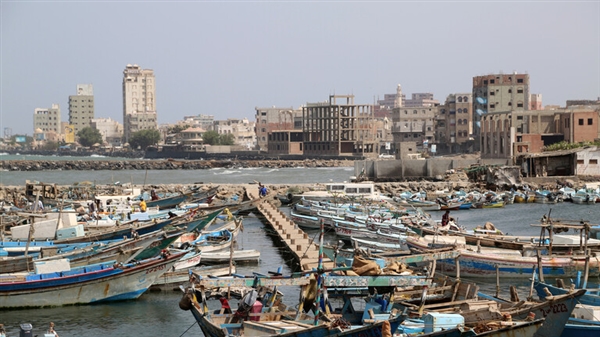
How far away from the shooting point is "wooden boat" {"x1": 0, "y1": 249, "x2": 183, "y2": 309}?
2219 cm

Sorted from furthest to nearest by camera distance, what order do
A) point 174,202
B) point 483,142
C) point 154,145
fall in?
point 154,145 → point 483,142 → point 174,202

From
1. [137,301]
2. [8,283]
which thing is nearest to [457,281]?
[137,301]

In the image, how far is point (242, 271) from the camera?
28.0 metres

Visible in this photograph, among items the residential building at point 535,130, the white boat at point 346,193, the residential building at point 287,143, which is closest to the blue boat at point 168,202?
the white boat at point 346,193

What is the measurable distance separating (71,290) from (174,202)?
2534 centimetres

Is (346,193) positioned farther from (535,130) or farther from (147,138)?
(147,138)

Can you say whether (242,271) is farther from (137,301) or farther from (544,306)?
(544,306)

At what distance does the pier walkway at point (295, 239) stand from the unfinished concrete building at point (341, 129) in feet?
292

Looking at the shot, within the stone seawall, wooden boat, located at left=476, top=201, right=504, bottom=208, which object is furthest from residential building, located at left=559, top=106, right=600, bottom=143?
the stone seawall

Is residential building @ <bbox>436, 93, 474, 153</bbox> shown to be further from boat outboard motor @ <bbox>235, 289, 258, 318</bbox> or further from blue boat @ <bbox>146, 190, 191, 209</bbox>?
boat outboard motor @ <bbox>235, 289, 258, 318</bbox>

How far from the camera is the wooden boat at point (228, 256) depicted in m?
28.5

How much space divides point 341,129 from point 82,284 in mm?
116975

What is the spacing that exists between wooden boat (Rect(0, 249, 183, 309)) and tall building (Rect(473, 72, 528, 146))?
94.1 metres

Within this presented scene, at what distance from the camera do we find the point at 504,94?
115 m
